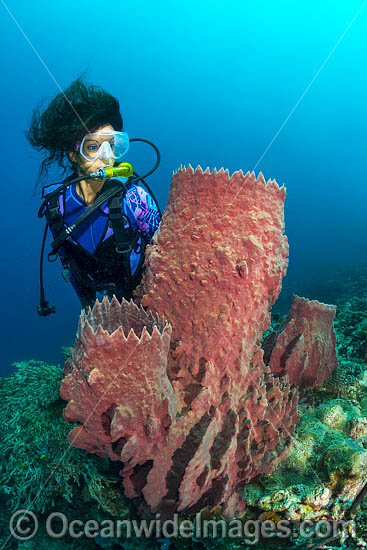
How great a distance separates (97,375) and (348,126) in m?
101

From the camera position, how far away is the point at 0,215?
4666 cm

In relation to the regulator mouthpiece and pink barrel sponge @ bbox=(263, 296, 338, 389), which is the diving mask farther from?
pink barrel sponge @ bbox=(263, 296, 338, 389)

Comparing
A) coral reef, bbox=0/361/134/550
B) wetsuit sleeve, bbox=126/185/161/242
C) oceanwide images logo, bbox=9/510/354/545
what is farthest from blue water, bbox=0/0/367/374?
oceanwide images logo, bbox=9/510/354/545

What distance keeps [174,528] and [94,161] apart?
10.2 ft

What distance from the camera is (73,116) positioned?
3137 millimetres

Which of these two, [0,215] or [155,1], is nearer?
[0,215]

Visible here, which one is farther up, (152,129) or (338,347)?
(152,129)

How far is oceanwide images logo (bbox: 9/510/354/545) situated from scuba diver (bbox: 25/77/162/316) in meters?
1.76

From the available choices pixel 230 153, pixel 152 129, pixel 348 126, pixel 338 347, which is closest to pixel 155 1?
pixel 152 129

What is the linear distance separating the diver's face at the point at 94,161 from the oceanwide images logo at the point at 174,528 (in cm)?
297

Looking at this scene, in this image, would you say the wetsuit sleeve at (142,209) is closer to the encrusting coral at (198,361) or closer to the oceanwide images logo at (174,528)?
the encrusting coral at (198,361)

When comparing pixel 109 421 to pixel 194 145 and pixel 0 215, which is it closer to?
pixel 0 215

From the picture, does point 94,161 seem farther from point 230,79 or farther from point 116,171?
point 230,79

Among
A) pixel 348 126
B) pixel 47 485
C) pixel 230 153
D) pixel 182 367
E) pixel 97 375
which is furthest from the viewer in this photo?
pixel 348 126
